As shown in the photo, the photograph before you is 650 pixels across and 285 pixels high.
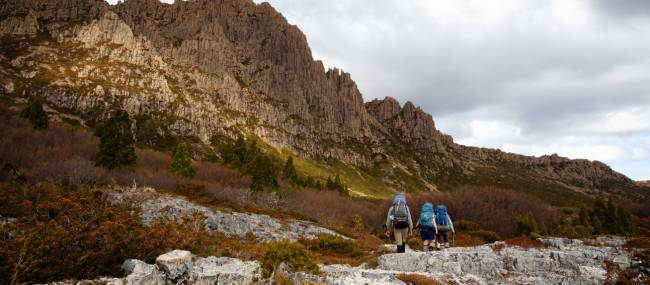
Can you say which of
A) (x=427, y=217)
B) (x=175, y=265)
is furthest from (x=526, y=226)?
(x=175, y=265)

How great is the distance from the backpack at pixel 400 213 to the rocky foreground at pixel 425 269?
62.8 inches

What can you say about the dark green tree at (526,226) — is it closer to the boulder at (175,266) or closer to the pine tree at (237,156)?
the pine tree at (237,156)

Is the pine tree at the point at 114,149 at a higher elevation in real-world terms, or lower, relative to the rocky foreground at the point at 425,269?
higher

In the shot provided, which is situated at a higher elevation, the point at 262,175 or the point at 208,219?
the point at 262,175

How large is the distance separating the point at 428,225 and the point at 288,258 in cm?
924

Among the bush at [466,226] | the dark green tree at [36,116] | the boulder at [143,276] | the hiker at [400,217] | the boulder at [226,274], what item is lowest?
the bush at [466,226]

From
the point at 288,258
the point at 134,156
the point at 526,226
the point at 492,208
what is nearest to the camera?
the point at 288,258

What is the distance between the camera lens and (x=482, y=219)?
64.3m

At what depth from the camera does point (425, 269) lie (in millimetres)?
15234

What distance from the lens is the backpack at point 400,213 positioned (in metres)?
16.1

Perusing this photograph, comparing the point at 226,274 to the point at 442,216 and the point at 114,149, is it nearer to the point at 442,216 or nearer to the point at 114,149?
the point at 442,216

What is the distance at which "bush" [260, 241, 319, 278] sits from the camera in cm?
1101

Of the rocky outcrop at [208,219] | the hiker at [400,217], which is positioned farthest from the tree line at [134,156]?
the hiker at [400,217]

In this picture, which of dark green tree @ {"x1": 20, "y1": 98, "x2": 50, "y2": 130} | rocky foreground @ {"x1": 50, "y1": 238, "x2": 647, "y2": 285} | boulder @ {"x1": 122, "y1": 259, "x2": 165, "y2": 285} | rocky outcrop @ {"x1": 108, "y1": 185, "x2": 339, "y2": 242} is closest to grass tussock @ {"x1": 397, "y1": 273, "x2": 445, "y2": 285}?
rocky foreground @ {"x1": 50, "y1": 238, "x2": 647, "y2": 285}
